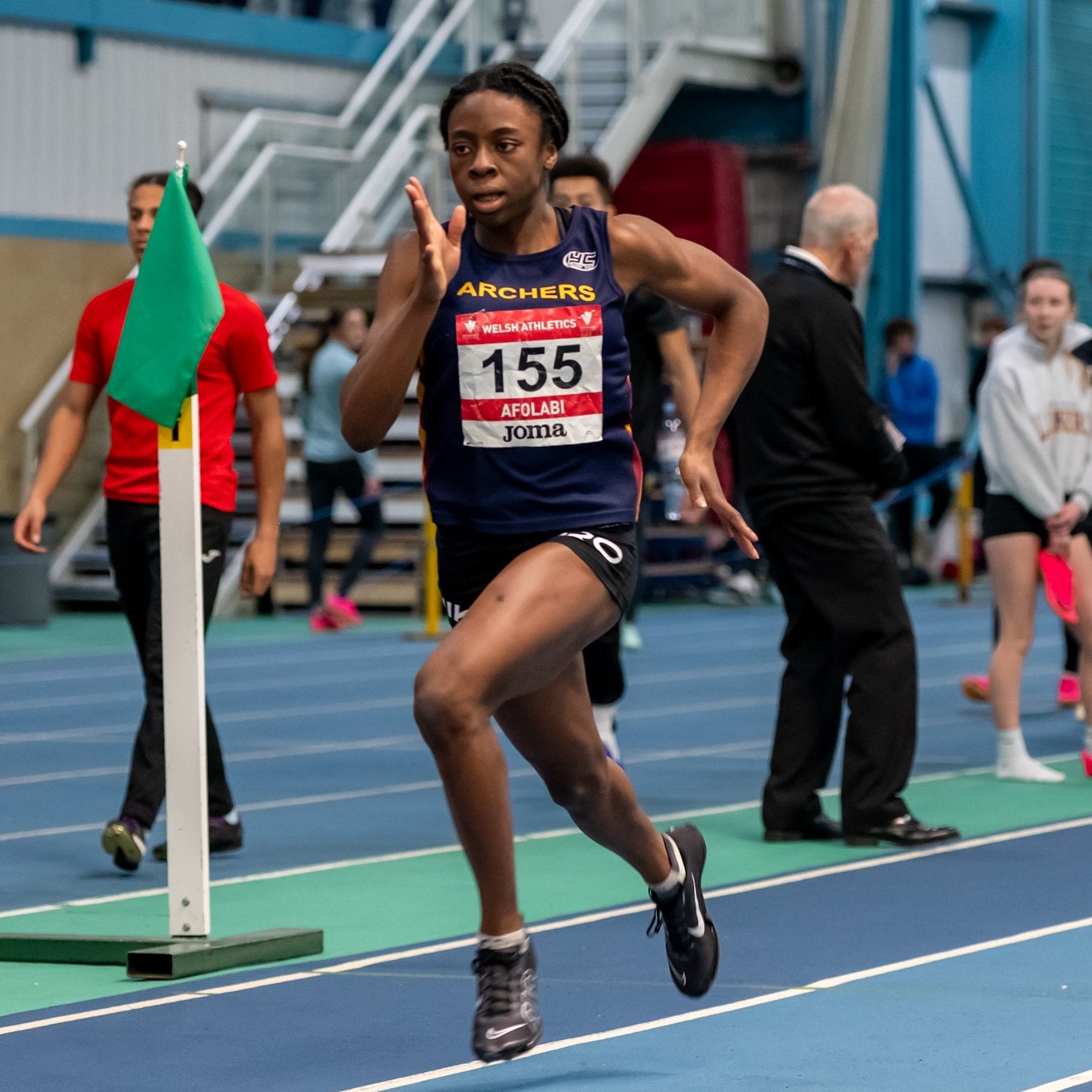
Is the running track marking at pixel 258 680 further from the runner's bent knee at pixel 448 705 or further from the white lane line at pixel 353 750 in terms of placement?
the runner's bent knee at pixel 448 705

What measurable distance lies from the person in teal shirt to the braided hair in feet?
39.9

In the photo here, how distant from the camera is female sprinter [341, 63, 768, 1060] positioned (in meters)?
4.54

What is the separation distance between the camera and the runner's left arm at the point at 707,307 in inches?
193

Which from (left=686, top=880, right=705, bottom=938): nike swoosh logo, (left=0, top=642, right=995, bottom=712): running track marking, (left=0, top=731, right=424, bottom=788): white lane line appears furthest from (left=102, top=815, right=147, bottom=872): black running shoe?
(left=0, top=642, right=995, bottom=712): running track marking

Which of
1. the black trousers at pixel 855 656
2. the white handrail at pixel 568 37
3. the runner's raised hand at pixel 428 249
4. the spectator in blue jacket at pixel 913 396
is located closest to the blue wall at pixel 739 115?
the white handrail at pixel 568 37

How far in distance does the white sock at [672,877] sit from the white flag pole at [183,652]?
111cm

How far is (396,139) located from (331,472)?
15.3 feet

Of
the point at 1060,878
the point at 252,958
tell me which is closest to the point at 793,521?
the point at 1060,878

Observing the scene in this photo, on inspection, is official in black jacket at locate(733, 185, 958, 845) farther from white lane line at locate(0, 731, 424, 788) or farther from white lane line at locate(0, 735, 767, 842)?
white lane line at locate(0, 731, 424, 788)

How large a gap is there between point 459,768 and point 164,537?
4.89ft

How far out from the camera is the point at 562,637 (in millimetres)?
4656

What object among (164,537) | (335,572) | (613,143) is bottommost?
(335,572)

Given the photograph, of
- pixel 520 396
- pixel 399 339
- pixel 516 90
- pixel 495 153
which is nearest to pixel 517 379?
pixel 520 396

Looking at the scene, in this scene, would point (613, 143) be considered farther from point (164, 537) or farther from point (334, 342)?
point (164, 537)
